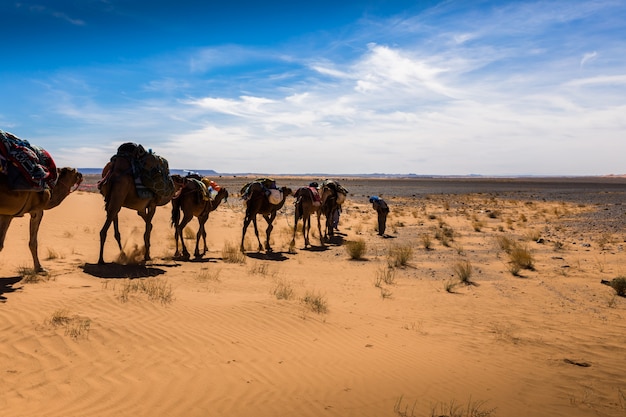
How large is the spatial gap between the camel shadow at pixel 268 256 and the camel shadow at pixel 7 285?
6.72m

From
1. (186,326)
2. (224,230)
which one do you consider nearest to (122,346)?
(186,326)

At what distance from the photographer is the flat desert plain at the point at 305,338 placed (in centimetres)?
475

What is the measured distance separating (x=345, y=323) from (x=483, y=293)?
14.1 feet

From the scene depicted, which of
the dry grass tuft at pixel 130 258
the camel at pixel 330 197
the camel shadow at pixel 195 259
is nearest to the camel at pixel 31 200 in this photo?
the dry grass tuft at pixel 130 258

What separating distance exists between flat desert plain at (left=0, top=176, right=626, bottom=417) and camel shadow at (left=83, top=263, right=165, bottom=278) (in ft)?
0.21

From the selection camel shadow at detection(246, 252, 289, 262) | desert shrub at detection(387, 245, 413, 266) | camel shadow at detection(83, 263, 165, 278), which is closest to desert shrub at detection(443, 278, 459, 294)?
desert shrub at detection(387, 245, 413, 266)

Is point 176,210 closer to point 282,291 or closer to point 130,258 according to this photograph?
point 130,258

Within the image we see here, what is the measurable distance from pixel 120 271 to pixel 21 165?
3202 mm

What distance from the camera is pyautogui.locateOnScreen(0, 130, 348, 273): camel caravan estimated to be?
775cm

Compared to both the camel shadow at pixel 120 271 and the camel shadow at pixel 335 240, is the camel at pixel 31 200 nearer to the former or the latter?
the camel shadow at pixel 120 271

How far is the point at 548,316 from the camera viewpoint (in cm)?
848

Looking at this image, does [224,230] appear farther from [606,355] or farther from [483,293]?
[606,355]

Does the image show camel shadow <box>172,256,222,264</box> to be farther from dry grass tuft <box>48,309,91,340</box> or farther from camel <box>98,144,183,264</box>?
dry grass tuft <box>48,309,91,340</box>

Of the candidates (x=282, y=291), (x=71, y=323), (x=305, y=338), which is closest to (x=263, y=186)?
(x=282, y=291)
